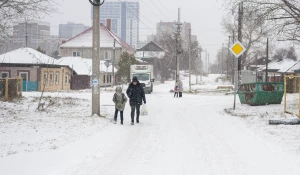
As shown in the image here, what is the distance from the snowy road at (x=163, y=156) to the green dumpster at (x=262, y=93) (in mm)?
8421

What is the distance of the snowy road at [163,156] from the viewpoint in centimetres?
683

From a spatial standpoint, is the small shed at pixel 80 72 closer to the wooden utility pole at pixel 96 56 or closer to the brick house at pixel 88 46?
the brick house at pixel 88 46

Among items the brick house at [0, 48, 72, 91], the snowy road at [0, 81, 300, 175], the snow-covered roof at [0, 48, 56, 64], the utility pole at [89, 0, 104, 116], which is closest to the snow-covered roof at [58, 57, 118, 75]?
the snow-covered roof at [0, 48, 56, 64]

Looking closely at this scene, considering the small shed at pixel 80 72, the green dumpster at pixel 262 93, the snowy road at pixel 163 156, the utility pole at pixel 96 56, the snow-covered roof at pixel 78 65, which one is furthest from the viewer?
the snow-covered roof at pixel 78 65

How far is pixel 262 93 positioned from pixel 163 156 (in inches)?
520

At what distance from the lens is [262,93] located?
1992cm

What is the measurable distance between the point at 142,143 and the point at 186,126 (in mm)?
3685

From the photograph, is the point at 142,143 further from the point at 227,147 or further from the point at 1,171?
the point at 1,171

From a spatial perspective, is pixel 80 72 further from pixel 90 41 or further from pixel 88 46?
pixel 90 41

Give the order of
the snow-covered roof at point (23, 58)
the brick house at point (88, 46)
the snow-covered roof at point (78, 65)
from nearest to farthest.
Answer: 1. the snow-covered roof at point (23, 58)
2. the snow-covered roof at point (78, 65)
3. the brick house at point (88, 46)

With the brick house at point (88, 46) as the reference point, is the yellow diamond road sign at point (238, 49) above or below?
below

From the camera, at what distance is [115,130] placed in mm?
12055

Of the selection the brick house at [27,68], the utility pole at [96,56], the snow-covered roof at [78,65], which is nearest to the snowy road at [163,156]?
the utility pole at [96,56]

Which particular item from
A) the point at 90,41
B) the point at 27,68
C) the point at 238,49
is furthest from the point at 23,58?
the point at 90,41
